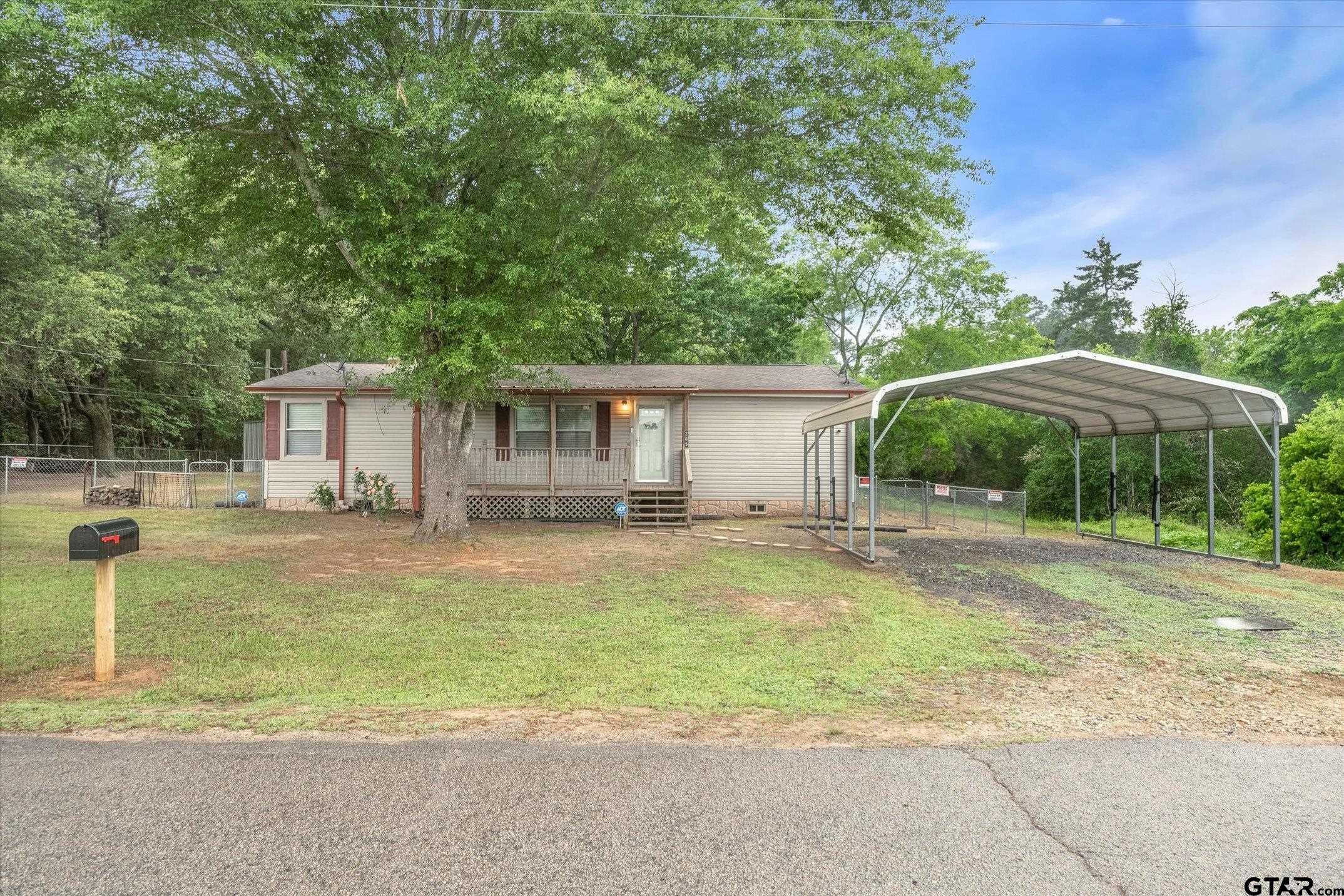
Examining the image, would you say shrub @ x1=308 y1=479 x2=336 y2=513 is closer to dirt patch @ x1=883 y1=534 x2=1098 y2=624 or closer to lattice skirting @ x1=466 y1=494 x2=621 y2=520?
lattice skirting @ x1=466 y1=494 x2=621 y2=520

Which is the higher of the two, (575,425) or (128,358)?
(128,358)

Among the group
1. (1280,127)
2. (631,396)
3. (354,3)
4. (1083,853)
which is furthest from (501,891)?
(1280,127)

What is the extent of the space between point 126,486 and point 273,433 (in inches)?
225

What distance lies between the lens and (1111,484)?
12820mm

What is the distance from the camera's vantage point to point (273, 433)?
15.0 meters

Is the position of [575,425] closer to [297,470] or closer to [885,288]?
[297,470]

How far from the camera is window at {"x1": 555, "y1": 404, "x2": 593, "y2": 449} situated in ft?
49.6

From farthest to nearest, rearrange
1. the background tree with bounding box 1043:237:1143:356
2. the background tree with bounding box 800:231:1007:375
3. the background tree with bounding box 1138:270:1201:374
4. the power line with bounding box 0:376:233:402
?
the background tree with bounding box 1043:237:1143:356 → the background tree with bounding box 800:231:1007:375 → the power line with bounding box 0:376:233:402 → the background tree with bounding box 1138:270:1201:374

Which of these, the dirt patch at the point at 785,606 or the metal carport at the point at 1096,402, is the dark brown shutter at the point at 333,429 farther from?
the dirt patch at the point at 785,606

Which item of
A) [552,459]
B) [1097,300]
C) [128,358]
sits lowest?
[552,459]

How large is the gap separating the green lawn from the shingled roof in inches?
186

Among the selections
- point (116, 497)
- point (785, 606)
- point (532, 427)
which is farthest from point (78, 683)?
point (116, 497)

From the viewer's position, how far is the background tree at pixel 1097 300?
43.0m

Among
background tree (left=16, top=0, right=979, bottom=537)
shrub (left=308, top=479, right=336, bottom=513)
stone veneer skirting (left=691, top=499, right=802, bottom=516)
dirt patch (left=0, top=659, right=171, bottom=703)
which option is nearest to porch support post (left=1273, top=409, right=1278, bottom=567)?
background tree (left=16, top=0, right=979, bottom=537)
